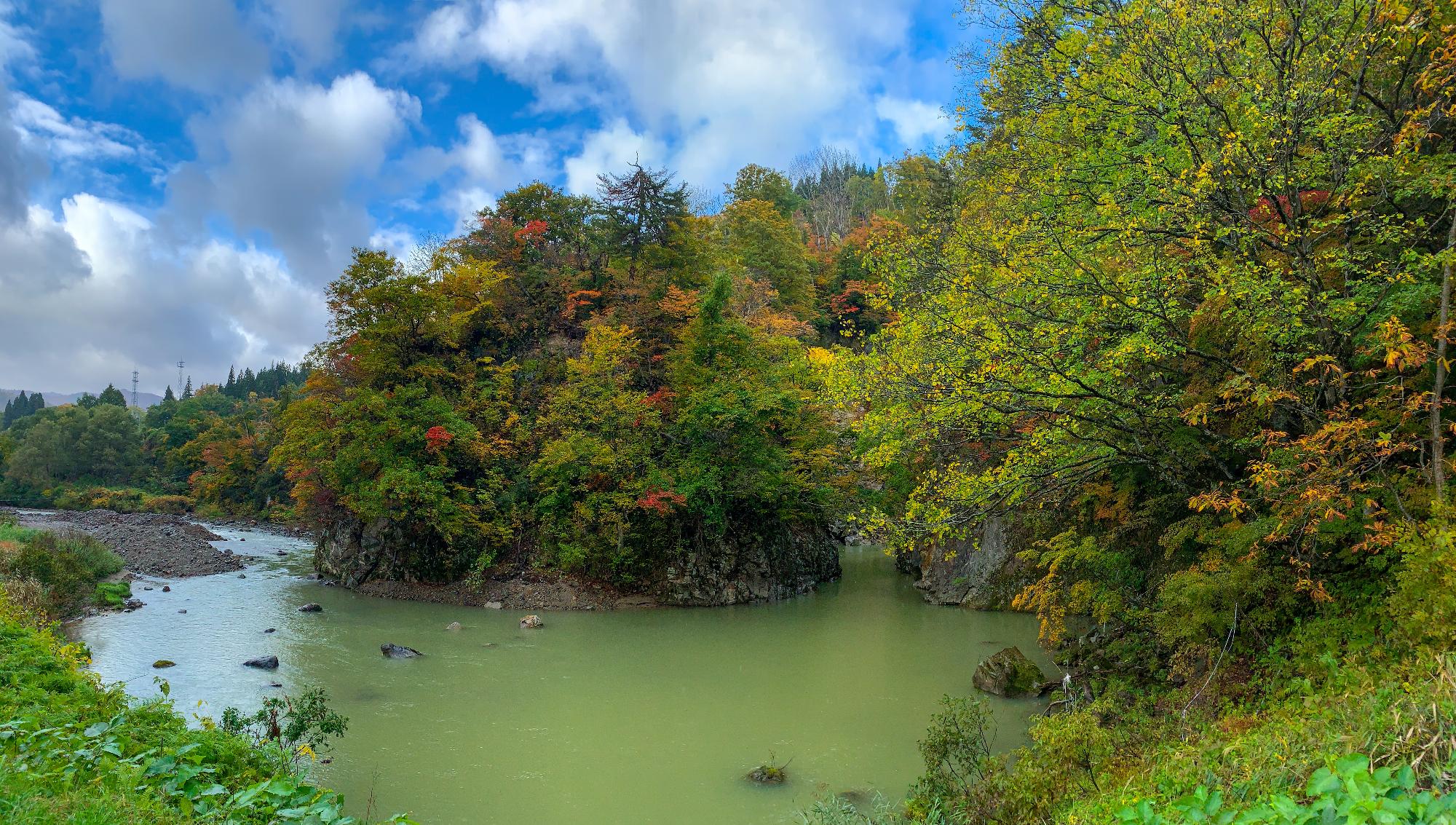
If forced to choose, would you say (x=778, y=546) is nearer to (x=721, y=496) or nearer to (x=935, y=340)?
(x=721, y=496)

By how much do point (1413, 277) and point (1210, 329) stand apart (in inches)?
85.2

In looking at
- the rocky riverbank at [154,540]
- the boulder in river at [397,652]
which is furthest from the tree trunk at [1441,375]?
the rocky riverbank at [154,540]

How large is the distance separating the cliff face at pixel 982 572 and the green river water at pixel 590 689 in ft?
1.95

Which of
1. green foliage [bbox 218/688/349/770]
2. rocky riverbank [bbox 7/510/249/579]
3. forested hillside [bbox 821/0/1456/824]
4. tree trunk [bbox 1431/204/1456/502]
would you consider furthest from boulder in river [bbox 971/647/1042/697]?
rocky riverbank [bbox 7/510/249/579]

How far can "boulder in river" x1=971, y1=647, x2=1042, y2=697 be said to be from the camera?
40.0 ft

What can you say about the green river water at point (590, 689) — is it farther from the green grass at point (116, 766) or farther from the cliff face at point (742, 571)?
the green grass at point (116, 766)

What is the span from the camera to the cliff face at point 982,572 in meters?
18.7

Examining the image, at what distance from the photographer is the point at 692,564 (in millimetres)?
21594

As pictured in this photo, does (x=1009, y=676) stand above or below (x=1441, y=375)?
below

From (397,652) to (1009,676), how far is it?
12.1 meters

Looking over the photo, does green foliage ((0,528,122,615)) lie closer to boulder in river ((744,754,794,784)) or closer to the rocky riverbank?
the rocky riverbank

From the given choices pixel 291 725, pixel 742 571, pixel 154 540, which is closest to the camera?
pixel 291 725

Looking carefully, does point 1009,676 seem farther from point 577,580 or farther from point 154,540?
point 154,540

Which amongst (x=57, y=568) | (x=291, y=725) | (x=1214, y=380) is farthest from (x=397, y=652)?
(x=1214, y=380)
